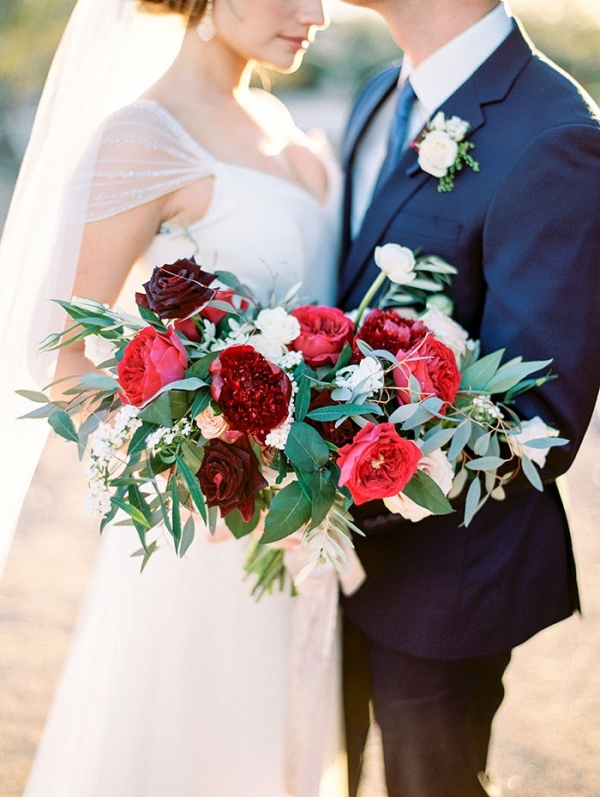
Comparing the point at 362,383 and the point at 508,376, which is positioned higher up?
the point at 362,383

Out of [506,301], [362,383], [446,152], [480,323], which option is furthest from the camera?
[480,323]

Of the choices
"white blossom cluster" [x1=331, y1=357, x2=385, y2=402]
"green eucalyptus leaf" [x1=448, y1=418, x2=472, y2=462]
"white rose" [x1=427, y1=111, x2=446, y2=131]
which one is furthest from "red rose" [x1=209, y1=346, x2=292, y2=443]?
"white rose" [x1=427, y1=111, x2=446, y2=131]

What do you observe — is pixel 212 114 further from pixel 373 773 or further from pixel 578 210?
pixel 373 773

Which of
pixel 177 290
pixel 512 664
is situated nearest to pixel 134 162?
pixel 177 290

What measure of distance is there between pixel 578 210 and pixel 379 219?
516 mm

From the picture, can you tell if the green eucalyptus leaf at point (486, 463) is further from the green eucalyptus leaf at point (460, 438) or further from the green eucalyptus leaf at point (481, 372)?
the green eucalyptus leaf at point (481, 372)

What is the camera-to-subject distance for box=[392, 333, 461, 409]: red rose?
180cm

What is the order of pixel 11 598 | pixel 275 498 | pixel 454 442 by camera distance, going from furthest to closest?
pixel 11 598 → pixel 454 442 → pixel 275 498

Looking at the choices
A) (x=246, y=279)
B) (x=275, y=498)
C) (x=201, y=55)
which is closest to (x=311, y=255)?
(x=246, y=279)

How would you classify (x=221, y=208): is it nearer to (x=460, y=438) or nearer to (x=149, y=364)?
(x=149, y=364)

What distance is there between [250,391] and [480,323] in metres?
0.87

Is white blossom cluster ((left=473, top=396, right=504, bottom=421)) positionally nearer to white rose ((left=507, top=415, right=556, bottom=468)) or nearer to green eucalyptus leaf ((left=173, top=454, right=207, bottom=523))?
white rose ((left=507, top=415, right=556, bottom=468))

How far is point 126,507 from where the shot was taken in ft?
5.69

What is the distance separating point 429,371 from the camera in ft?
5.95
